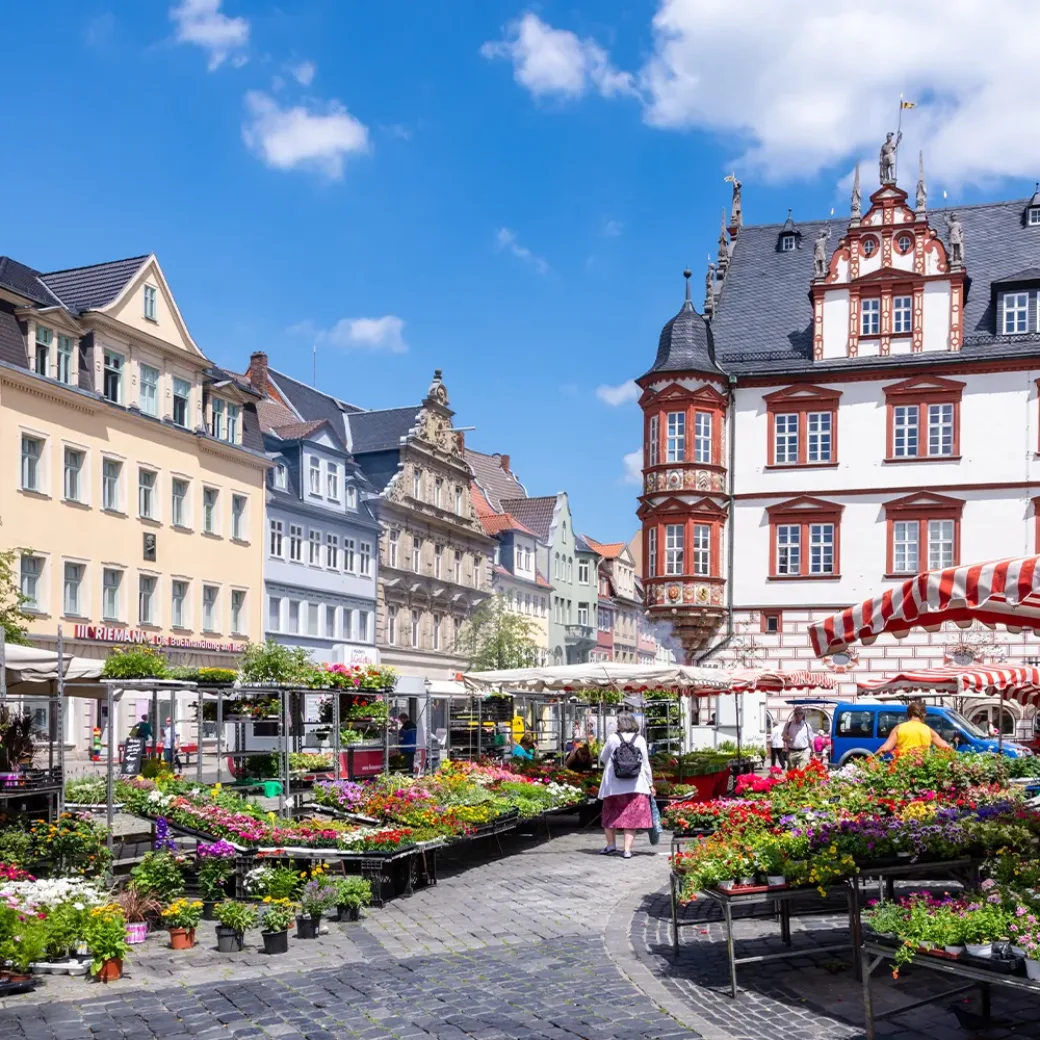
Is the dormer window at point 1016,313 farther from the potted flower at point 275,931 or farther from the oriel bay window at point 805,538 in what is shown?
the potted flower at point 275,931

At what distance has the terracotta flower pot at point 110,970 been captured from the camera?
32.1ft

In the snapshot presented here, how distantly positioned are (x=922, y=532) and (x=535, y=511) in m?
42.6

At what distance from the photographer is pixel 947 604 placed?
917 centimetres

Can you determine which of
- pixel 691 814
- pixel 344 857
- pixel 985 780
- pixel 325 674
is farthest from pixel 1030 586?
pixel 325 674

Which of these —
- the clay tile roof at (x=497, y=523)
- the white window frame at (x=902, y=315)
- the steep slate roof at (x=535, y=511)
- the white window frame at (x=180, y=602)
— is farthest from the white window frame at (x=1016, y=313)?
the steep slate roof at (x=535, y=511)

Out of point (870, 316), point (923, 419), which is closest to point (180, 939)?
point (923, 419)

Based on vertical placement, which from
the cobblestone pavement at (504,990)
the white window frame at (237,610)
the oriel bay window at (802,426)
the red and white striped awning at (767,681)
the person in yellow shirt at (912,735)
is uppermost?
the oriel bay window at (802,426)

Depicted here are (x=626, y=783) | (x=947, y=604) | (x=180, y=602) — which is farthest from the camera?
(x=180, y=602)

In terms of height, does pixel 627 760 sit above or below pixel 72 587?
below

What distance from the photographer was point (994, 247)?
140 feet

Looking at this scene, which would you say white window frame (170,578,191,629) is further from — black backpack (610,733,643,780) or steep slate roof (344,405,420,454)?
black backpack (610,733,643,780)

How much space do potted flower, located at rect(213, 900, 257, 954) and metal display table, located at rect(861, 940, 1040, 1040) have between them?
191 inches

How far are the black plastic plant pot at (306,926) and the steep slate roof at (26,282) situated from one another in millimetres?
28137

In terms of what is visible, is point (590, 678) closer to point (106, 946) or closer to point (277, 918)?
point (277, 918)
